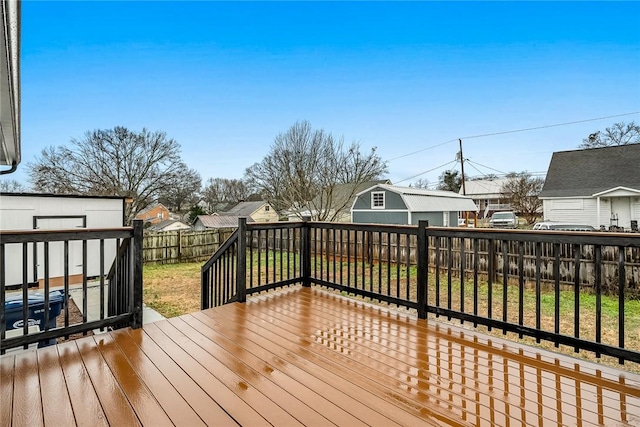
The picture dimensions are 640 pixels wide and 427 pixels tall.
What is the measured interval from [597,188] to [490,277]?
51.2 ft

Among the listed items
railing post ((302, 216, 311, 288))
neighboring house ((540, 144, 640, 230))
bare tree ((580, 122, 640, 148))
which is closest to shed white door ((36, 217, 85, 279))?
railing post ((302, 216, 311, 288))

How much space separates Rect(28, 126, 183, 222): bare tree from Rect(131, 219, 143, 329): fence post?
13857 mm

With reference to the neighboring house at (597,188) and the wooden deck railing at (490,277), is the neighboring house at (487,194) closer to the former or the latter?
the neighboring house at (597,188)

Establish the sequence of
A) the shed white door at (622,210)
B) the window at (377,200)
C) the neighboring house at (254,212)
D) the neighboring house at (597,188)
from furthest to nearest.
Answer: the neighboring house at (254,212) → the window at (377,200) → the shed white door at (622,210) → the neighboring house at (597,188)

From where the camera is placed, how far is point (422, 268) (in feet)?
9.70

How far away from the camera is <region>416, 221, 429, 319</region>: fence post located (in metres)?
2.93

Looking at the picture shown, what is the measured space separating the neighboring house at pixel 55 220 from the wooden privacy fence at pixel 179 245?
2.34 metres

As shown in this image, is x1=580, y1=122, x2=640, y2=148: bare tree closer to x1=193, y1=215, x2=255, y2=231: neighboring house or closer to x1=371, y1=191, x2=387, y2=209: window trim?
x1=371, y1=191, x2=387, y2=209: window trim

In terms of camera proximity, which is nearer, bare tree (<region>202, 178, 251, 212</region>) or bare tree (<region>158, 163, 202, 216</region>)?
bare tree (<region>158, 163, 202, 216</region>)

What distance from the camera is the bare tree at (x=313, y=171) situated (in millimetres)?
12109

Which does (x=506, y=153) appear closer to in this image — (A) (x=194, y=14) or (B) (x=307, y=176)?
(B) (x=307, y=176)

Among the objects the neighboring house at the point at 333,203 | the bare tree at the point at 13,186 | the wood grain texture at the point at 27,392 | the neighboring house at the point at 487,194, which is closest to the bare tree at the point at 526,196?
the neighboring house at the point at 487,194

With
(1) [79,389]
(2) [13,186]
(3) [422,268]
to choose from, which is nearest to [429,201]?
(3) [422,268]

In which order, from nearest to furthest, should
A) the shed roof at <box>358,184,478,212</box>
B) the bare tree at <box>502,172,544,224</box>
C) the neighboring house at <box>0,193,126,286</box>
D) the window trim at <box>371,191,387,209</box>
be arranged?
the neighboring house at <box>0,193,126,286</box> < the shed roof at <box>358,184,478,212</box> < the window trim at <box>371,191,387,209</box> < the bare tree at <box>502,172,544,224</box>
